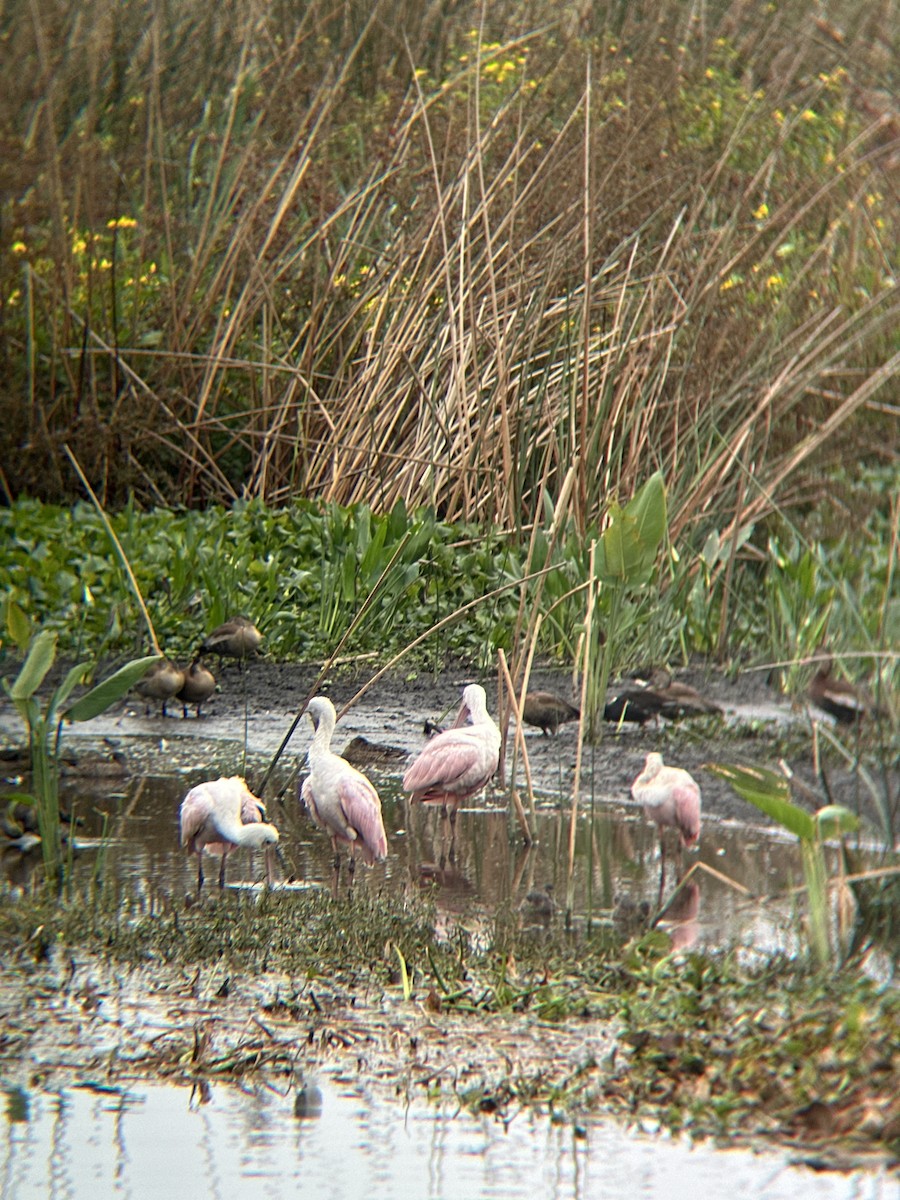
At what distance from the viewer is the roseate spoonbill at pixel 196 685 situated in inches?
211

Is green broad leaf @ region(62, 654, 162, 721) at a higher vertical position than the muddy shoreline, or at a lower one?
higher

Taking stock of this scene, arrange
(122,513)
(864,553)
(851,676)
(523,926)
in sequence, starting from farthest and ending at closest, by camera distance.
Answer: (122,513), (864,553), (851,676), (523,926)

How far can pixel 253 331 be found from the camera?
7.81m

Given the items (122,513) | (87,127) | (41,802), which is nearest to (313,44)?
(87,127)

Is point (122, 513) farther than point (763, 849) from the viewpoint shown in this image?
Yes

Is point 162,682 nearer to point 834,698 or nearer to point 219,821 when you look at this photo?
point 219,821

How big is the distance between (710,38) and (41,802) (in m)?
7.11

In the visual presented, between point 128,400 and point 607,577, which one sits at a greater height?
point 607,577

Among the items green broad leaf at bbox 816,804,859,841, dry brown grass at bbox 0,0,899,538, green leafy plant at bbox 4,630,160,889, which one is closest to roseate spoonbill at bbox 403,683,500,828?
green leafy plant at bbox 4,630,160,889

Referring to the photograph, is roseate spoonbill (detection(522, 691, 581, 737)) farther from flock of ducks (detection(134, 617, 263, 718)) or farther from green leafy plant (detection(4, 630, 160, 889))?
green leafy plant (detection(4, 630, 160, 889))

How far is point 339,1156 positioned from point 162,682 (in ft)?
9.80

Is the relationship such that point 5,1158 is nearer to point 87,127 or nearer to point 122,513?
point 122,513

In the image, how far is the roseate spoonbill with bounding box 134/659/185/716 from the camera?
532 centimetres

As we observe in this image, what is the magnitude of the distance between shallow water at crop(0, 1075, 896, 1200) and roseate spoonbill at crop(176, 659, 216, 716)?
2.72 meters
